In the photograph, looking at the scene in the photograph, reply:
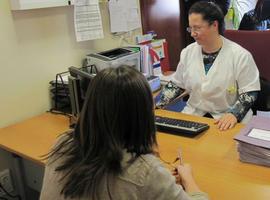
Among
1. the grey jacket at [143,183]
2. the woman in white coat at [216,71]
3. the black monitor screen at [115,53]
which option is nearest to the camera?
the grey jacket at [143,183]

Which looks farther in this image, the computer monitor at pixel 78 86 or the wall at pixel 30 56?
the wall at pixel 30 56

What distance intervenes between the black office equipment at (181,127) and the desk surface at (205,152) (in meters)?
0.03

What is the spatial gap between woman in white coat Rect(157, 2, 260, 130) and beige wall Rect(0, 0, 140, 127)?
2.44ft

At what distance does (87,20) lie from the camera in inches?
96.9

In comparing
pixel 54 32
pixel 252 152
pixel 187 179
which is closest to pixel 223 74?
pixel 252 152

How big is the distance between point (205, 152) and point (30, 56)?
1.25 meters

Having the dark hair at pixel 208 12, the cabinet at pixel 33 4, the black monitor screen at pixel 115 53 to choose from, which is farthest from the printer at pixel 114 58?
the dark hair at pixel 208 12

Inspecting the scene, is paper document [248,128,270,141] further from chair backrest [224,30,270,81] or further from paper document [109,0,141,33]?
paper document [109,0,141,33]

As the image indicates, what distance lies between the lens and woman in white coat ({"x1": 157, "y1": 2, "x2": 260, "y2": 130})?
77.9 inches

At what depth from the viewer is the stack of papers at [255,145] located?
53.7 inches

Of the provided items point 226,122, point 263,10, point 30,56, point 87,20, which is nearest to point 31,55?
point 30,56

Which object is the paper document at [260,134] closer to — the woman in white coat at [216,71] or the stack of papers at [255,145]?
the stack of papers at [255,145]

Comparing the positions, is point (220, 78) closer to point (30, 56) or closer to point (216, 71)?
point (216, 71)

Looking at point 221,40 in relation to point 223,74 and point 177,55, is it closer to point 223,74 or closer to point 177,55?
point 223,74
